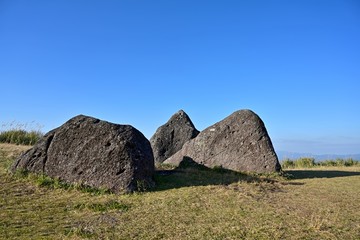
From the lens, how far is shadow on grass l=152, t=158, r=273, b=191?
10156mm

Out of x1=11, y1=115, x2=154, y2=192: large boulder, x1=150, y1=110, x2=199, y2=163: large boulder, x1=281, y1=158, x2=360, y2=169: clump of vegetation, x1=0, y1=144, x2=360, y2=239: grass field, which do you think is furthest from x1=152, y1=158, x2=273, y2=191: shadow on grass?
x1=281, y1=158, x2=360, y2=169: clump of vegetation

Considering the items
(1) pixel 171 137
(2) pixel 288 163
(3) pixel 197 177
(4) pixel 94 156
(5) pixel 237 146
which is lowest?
(3) pixel 197 177

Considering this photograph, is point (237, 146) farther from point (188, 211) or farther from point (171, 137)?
point (188, 211)

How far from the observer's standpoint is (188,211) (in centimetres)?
734

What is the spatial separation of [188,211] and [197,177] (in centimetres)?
377

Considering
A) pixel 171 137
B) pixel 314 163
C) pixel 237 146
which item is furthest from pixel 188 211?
pixel 314 163

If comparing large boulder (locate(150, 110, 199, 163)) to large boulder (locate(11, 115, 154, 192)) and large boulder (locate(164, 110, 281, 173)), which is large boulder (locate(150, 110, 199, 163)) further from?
large boulder (locate(11, 115, 154, 192))

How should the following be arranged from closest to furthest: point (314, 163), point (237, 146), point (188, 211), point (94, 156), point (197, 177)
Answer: point (188, 211)
point (94, 156)
point (197, 177)
point (237, 146)
point (314, 163)

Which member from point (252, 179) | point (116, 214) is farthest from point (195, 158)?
point (116, 214)

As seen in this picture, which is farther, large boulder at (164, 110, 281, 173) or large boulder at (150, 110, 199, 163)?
large boulder at (150, 110, 199, 163)

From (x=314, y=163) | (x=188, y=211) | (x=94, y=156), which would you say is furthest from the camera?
(x=314, y=163)

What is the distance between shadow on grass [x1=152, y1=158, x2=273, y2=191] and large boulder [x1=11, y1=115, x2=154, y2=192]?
1.95 ft

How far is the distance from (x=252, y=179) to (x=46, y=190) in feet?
19.1

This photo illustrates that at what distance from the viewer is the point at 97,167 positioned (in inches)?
375
